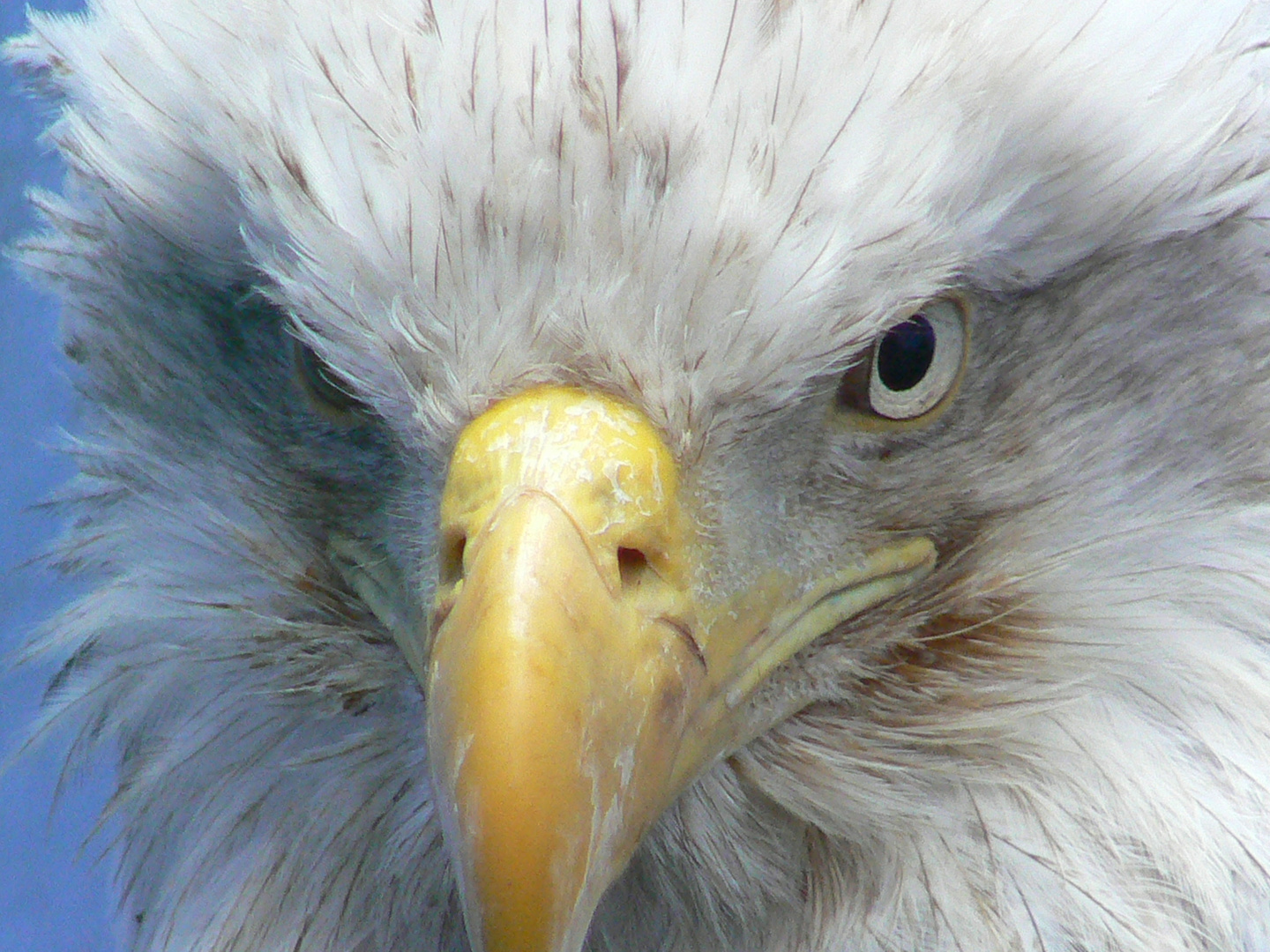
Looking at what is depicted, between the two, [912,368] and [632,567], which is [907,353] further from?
[632,567]

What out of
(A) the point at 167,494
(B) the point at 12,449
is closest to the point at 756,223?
(A) the point at 167,494

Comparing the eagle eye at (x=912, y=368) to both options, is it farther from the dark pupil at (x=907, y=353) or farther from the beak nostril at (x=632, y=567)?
the beak nostril at (x=632, y=567)

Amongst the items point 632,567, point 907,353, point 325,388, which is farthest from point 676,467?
point 325,388

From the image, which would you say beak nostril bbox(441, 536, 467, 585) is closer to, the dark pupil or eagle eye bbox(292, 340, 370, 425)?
eagle eye bbox(292, 340, 370, 425)

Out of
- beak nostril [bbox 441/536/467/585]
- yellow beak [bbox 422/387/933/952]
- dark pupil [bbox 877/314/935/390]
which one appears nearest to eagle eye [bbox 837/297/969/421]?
dark pupil [bbox 877/314/935/390]

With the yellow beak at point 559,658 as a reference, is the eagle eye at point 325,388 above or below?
above

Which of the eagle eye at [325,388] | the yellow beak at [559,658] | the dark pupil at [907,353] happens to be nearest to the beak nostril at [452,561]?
the yellow beak at [559,658]
